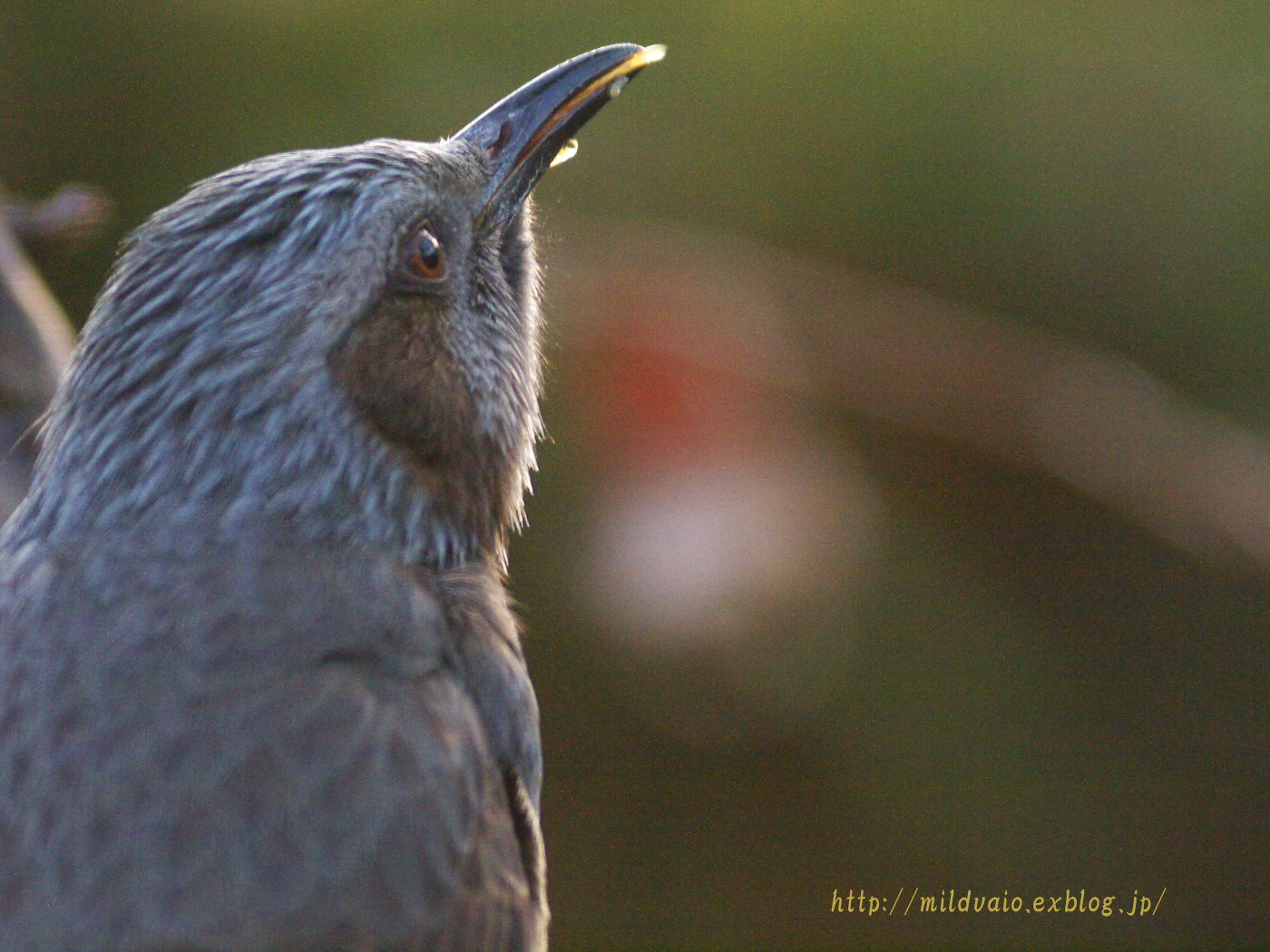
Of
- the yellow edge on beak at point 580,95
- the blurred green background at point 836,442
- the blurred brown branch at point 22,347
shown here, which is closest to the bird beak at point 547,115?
the yellow edge on beak at point 580,95

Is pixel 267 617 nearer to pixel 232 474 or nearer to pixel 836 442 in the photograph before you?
pixel 232 474

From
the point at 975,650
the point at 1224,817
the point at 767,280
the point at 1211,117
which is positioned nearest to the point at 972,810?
the point at 975,650

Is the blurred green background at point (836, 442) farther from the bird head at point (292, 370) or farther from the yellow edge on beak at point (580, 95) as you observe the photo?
the bird head at point (292, 370)

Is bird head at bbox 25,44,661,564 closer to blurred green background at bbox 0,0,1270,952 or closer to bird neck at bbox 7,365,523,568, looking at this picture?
bird neck at bbox 7,365,523,568

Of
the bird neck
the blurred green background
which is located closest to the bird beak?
the bird neck

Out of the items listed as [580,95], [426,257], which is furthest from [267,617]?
[580,95]
